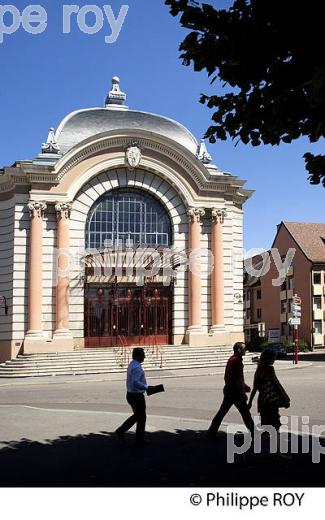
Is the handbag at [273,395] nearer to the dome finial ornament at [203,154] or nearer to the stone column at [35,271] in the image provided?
the stone column at [35,271]

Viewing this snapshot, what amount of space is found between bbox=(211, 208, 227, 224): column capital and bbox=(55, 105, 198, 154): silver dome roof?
4037 mm

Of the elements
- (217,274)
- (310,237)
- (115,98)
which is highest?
(115,98)

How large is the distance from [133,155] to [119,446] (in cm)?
2251

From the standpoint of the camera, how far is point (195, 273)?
Result: 30.0 meters

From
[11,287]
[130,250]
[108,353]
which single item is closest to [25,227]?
[11,287]

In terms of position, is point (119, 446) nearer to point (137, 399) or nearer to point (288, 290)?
point (137, 399)

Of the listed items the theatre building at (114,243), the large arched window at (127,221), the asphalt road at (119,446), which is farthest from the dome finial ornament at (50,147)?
the asphalt road at (119,446)

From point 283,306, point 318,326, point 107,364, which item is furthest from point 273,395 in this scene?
point 283,306

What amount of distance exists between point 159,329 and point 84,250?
18.7 ft

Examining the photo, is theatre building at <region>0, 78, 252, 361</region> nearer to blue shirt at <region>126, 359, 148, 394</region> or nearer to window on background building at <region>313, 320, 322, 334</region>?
blue shirt at <region>126, 359, 148, 394</region>

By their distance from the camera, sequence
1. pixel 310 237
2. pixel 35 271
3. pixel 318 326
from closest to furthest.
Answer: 1. pixel 35 271
2. pixel 318 326
3. pixel 310 237

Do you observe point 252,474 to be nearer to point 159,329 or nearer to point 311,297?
point 159,329

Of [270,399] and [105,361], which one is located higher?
[270,399]

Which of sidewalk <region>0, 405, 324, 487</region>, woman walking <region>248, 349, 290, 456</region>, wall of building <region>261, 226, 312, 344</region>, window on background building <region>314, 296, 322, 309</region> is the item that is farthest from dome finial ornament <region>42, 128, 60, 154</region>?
window on background building <region>314, 296, 322, 309</region>
